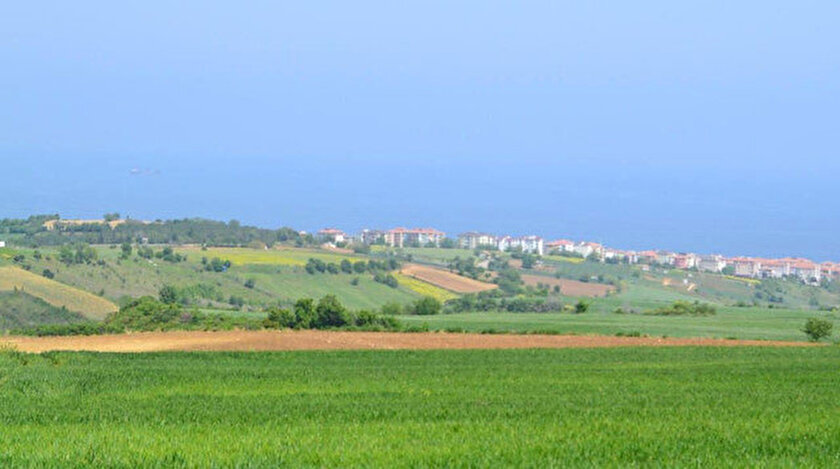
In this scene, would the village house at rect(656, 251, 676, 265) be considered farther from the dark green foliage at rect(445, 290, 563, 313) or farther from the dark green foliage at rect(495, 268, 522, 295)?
the dark green foliage at rect(445, 290, 563, 313)

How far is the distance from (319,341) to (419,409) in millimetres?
21398

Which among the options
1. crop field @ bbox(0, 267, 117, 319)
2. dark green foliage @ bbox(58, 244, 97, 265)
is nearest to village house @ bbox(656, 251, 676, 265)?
dark green foliage @ bbox(58, 244, 97, 265)

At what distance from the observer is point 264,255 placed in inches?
3674

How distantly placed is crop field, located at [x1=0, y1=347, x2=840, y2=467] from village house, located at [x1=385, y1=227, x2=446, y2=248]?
91481 millimetres

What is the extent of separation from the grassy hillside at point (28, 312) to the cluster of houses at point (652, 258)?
52941 millimetres

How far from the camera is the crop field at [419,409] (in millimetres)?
16000

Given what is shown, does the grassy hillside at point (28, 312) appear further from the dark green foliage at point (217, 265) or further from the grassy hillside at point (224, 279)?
the dark green foliage at point (217, 265)

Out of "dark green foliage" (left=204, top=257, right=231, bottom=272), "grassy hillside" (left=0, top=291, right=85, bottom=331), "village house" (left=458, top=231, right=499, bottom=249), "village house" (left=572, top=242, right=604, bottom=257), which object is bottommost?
"grassy hillside" (left=0, top=291, right=85, bottom=331)

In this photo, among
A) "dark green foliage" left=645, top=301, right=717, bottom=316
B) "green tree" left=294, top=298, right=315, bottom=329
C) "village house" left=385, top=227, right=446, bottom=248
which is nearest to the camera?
"green tree" left=294, top=298, right=315, bottom=329

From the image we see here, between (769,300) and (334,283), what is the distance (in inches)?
1355

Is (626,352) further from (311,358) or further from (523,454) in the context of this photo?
(523,454)

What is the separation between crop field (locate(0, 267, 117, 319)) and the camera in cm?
6322

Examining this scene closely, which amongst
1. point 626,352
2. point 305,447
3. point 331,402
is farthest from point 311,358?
point 305,447

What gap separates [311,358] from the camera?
1467 inches
